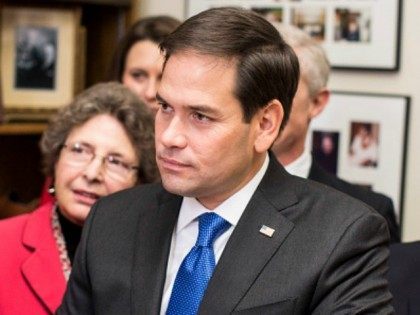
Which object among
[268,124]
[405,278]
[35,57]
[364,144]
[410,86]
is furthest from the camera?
[35,57]

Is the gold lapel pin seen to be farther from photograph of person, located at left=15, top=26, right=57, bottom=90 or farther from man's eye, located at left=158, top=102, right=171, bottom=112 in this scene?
photograph of person, located at left=15, top=26, right=57, bottom=90

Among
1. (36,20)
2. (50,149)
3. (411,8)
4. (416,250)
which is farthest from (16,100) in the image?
(416,250)

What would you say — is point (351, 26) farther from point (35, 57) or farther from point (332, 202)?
point (332, 202)

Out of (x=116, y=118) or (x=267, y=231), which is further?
(x=116, y=118)

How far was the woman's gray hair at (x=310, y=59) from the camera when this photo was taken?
3.04m

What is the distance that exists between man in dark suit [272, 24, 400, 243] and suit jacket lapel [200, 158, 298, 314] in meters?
1.13

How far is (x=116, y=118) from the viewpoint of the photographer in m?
2.71

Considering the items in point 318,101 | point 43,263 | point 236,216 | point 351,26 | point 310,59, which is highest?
point 351,26

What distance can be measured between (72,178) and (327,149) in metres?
1.37

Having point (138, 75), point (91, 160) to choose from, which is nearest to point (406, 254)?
point (91, 160)

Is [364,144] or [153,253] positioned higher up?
[364,144]

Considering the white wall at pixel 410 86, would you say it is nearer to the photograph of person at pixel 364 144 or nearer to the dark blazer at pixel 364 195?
the photograph of person at pixel 364 144

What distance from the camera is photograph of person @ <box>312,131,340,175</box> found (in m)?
3.66

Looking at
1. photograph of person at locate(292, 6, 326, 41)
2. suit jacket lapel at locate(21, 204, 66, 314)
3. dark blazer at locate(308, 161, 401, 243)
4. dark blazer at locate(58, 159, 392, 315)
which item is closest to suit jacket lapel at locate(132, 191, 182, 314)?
dark blazer at locate(58, 159, 392, 315)
